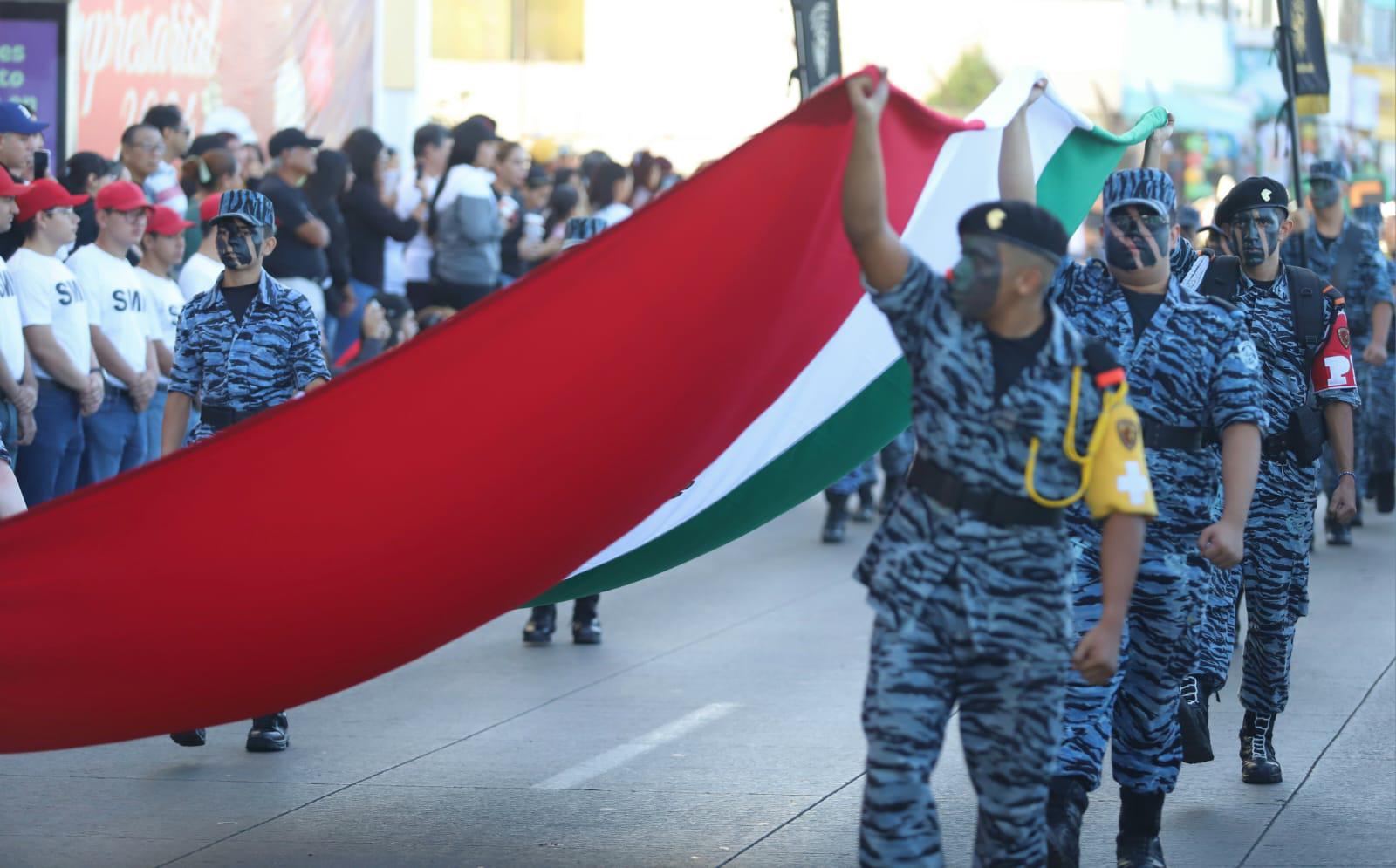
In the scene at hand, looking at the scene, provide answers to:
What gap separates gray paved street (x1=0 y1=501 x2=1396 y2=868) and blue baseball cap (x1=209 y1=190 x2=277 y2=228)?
6.86 feet

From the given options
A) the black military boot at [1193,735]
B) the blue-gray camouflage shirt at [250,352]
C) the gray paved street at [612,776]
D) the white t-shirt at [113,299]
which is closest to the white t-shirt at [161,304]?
the white t-shirt at [113,299]

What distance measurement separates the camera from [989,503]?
16.1 feet

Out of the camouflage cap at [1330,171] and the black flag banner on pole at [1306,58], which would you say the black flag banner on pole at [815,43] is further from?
the black flag banner on pole at [1306,58]

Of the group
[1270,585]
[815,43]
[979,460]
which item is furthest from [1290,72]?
[979,460]

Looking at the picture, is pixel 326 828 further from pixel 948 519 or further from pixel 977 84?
pixel 977 84

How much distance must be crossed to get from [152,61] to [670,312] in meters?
11.2

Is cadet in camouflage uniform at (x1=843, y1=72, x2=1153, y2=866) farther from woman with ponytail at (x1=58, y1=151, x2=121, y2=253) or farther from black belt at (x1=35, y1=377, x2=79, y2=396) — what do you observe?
woman with ponytail at (x1=58, y1=151, x2=121, y2=253)

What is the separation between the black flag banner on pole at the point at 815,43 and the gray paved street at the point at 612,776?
4.22 m

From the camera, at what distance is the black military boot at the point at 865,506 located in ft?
50.7

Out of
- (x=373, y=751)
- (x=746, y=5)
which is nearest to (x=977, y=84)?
(x=746, y=5)

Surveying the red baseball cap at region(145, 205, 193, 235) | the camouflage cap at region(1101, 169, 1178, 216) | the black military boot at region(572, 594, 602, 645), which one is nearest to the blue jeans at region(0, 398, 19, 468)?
the red baseball cap at region(145, 205, 193, 235)

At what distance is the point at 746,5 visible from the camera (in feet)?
158

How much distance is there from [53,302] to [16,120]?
4.02 feet

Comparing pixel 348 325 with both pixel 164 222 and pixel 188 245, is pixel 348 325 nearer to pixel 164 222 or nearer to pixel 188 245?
pixel 188 245
